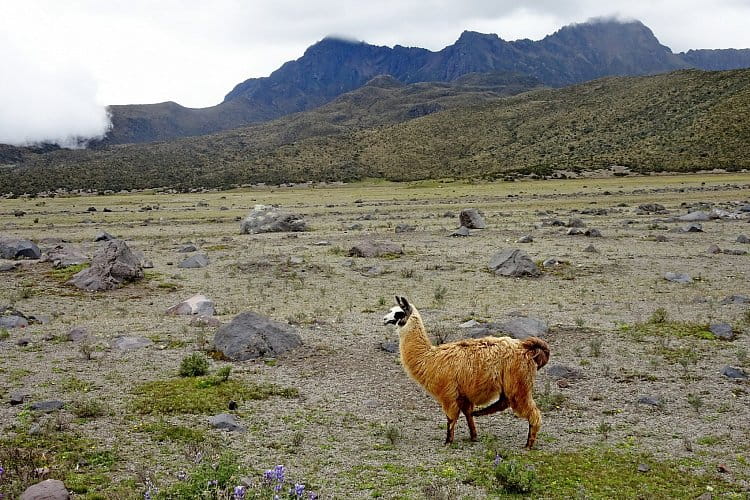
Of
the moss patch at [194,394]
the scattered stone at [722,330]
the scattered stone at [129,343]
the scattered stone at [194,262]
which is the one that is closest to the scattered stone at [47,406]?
the moss patch at [194,394]

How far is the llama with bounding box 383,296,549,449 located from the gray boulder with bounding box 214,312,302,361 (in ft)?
15.8

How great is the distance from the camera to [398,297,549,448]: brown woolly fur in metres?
7.71

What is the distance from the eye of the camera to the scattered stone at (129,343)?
502 inches

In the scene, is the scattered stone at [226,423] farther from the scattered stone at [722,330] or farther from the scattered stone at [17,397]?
the scattered stone at [722,330]

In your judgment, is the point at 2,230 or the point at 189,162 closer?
the point at 2,230

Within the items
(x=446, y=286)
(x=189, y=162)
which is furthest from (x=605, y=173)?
(x=189, y=162)

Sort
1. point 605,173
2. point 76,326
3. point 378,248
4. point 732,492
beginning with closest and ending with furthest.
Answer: point 732,492 < point 76,326 < point 378,248 < point 605,173

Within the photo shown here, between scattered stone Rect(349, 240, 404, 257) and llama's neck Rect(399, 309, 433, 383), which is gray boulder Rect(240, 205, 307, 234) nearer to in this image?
scattered stone Rect(349, 240, 404, 257)

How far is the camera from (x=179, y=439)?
8.14 metres

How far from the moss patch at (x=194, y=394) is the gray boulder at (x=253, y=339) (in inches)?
61.1

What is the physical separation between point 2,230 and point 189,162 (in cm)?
7702

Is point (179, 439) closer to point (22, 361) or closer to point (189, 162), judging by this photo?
point (22, 361)

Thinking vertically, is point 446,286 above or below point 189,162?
below

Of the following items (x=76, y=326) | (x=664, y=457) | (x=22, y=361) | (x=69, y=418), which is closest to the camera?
(x=664, y=457)
